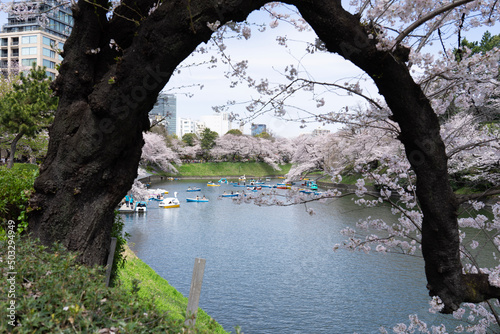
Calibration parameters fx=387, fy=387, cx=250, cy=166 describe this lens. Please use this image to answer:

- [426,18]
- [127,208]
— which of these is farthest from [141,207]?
[426,18]

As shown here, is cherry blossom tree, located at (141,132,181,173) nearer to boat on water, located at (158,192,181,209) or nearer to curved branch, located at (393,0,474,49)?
boat on water, located at (158,192,181,209)

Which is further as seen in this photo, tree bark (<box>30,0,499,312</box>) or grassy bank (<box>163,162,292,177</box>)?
grassy bank (<box>163,162,292,177</box>)

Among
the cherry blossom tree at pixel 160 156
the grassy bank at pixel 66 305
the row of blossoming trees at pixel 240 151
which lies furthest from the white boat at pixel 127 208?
the row of blossoming trees at pixel 240 151

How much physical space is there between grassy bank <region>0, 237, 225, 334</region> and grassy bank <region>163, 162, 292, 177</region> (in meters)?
37.4

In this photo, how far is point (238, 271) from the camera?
9.84 m

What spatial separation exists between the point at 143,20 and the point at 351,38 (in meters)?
1.20

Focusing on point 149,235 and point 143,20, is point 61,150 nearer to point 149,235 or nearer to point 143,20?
point 143,20

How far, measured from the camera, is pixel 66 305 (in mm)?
1449

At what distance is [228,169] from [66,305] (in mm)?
40898

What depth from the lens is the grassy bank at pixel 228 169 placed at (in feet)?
131

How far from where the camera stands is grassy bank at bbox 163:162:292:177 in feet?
131

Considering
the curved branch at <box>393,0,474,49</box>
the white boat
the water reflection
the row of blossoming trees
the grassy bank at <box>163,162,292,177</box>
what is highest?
the row of blossoming trees

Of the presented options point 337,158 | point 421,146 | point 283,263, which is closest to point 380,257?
point 283,263

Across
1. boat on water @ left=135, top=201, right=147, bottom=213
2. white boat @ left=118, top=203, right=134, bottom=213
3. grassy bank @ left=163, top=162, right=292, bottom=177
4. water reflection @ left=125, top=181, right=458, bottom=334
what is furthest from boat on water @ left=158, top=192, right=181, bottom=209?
grassy bank @ left=163, top=162, right=292, bottom=177
